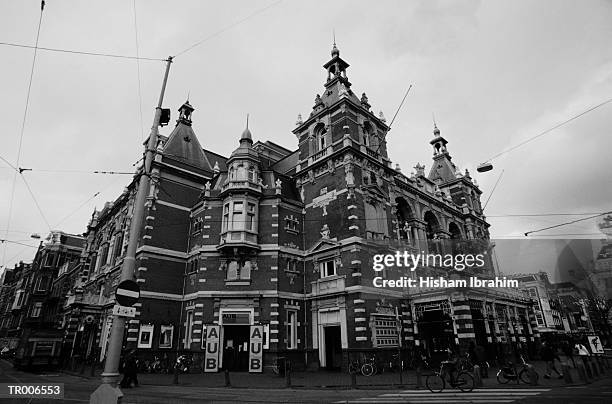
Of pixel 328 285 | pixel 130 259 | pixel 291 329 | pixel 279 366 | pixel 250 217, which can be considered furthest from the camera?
pixel 250 217

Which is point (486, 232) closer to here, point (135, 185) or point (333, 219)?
point (333, 219)

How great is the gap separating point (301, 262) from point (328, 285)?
3375mm

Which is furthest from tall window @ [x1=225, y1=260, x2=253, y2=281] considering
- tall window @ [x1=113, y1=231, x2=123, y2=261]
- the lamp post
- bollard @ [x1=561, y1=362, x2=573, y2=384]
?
bollard @ [x1=561, y1=362, x2=573, y2=384]

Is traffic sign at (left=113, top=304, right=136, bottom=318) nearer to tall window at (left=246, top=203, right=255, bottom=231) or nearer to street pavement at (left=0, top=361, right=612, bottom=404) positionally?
street pavement at (left=0, top=361, right=612, bottom=404)

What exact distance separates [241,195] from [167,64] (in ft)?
57.7

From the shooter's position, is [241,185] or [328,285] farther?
[241,185]

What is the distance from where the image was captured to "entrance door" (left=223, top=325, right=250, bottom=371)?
25.4 m

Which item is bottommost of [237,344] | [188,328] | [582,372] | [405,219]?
[582,372]

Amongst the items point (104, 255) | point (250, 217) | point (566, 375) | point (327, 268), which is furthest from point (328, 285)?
point (104, 255)

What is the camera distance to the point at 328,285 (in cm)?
2759

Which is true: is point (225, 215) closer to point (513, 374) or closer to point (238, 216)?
point (238, 216)

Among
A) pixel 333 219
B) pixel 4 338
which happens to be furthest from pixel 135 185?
pixel 4 338

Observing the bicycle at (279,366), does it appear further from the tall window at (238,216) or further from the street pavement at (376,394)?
the tall window at (238,216)

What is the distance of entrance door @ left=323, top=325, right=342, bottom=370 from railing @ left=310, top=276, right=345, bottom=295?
2.63m
